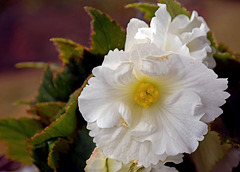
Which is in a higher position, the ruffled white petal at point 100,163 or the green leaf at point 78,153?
the ruffled white petal at point 100,163

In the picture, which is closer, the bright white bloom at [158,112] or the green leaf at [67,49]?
the bright white bloom at [158,112]

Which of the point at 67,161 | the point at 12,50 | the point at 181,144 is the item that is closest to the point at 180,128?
the point at 181,144

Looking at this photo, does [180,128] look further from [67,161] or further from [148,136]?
[67,161]

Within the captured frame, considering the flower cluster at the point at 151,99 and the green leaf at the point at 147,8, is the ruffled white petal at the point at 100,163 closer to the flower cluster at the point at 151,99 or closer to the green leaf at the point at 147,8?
the flower cluster at the point at 151,99

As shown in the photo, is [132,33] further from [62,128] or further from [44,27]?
[44,27]

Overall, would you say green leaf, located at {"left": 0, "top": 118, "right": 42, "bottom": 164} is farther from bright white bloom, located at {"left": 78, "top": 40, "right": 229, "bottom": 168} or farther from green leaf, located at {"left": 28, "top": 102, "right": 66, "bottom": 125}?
bright white bloom, located at {"left": 78, "top": 40, "right": 229, "bottom": 168}

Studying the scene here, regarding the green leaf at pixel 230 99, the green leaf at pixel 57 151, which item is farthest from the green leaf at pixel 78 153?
the green leaf at pixel 230 99

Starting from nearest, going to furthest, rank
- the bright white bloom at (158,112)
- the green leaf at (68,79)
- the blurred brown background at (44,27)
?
the bright white bloom at (158,112)
the green leaf at (68,79)
the blurred brown background at (44,27)
